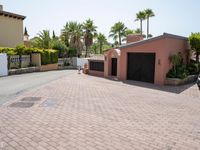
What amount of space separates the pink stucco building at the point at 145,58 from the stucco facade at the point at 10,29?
1556 cm

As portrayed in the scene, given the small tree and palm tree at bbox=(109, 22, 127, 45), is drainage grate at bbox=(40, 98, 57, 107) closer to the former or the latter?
the small tree

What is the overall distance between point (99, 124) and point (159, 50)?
11.5 m

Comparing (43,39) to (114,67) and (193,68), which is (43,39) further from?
(193,68)

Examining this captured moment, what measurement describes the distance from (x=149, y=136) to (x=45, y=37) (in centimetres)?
3273

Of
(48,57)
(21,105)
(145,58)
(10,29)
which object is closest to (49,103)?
(21,105)

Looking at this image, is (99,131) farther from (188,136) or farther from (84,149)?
(188,136)

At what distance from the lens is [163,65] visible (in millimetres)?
16875

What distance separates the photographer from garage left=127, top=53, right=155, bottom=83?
1814 centimetres

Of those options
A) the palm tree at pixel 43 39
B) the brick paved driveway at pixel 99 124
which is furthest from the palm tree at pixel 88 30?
the brick paved driveway at pixel 99 124

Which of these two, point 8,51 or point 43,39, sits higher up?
point 43,39

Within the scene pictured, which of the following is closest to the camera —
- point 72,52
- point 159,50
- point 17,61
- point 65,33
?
point 159,50

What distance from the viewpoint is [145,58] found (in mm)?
18531

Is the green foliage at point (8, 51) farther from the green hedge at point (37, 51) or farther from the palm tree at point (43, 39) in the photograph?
the palm tree at point (43, 39)

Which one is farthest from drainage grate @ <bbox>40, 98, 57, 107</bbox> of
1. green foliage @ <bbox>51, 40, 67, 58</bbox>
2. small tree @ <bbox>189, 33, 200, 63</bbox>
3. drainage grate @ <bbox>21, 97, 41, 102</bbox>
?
green foliage @ <bbox>51, 40, 67, 58</bbox>
